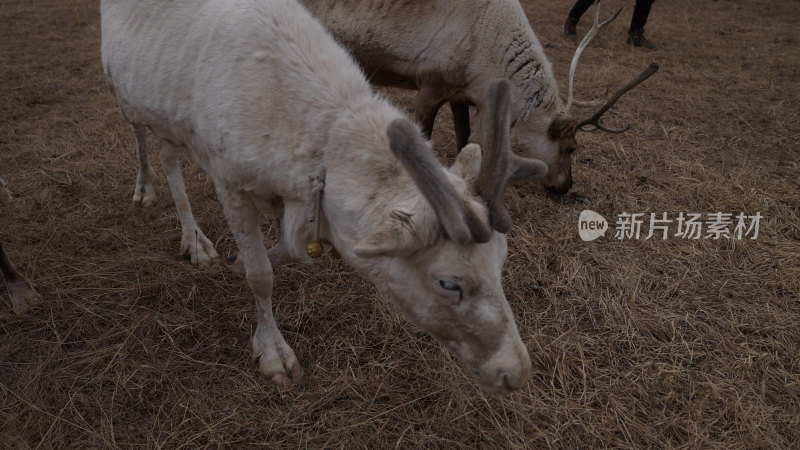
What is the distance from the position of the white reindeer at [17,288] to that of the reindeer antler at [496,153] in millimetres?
3108

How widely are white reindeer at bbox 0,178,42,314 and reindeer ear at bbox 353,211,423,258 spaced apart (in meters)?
2.78

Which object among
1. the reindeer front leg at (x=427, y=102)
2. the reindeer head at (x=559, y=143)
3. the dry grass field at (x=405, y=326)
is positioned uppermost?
the reindeer front leg at (x=427, y=102)

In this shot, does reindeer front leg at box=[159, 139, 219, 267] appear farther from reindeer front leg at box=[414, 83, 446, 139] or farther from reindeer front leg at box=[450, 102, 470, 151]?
reindeer front leg at box=[450, 102, 470, 151]

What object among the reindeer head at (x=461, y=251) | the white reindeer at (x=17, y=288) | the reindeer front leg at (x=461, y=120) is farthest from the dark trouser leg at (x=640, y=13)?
the white reindeer at (x=17, y=288)

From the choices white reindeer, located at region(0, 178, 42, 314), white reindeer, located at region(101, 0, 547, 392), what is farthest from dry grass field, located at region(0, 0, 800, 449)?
white reindeer, located at region(101, 0, 547, 392)

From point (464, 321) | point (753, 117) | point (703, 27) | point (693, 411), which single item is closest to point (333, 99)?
point (464, 321)

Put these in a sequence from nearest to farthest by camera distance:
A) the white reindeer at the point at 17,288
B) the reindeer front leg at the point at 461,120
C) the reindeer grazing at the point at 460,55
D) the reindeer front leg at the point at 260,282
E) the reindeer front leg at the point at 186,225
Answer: the reindeer front leg at the point at 260,282 → the white reindeer at the point at 17,288 → the reindeer front leg at the point at 186,225 → the reindeer grazing at the point at 460,55 → the reindeer front leg at the point at 461,120

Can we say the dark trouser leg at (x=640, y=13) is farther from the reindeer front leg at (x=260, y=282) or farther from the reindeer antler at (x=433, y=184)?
the reindeer antler at (x=433, y=184)

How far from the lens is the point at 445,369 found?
9.34ft

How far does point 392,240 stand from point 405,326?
1.59 m

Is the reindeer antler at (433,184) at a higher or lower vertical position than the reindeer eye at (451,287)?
higher

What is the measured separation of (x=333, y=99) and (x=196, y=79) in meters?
0.75

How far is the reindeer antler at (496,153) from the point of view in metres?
1.77

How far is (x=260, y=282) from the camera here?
8.81ft
